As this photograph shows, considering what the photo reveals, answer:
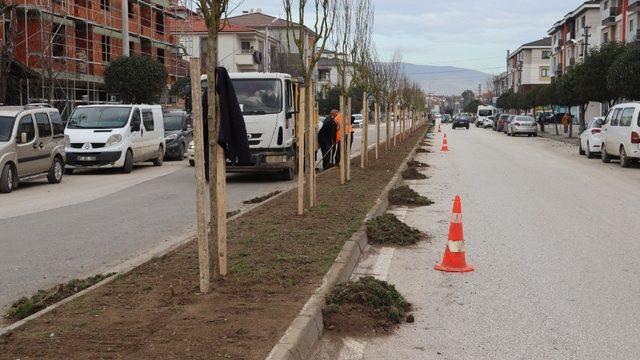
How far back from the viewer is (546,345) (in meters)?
5.02

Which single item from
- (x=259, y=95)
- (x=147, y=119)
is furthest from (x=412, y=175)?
(x=147, y=119)

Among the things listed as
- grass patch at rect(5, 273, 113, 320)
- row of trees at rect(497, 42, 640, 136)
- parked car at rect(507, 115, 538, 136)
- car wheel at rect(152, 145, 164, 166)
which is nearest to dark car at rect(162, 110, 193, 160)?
car wheel at rect(152, 145, 164, 166)

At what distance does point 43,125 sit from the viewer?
16500mm

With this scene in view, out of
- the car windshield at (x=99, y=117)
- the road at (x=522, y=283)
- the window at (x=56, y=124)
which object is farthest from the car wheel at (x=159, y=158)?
the road at (x=522, y=283)

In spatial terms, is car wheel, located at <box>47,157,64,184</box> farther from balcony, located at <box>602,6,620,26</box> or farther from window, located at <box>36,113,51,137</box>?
balcony, located at <box>602,6,620,26</box>

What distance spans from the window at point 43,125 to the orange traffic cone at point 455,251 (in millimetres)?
11754

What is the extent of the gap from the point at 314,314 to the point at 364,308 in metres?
0.60

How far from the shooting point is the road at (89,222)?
7.52 meters

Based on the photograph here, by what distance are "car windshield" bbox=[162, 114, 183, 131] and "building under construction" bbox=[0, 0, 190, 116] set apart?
604cm

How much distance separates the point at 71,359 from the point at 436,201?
31.7 feet

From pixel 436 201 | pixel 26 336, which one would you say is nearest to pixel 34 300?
pixel 26 336

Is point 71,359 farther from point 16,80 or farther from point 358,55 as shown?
point 16,80

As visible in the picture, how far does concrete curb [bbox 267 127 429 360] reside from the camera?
4.43m

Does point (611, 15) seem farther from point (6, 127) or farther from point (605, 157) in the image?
point (6, 127)
